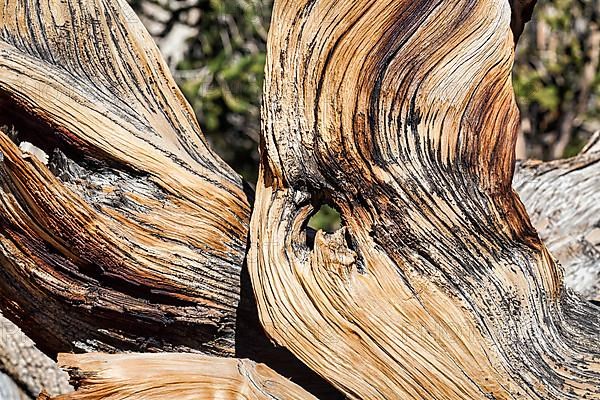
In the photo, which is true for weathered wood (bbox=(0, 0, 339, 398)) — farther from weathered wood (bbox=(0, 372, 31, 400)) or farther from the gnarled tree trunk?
weathered wood (bbox=(0, 372, 31, 400))

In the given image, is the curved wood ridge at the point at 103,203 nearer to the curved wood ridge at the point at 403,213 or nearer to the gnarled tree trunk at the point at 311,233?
the gnarled tree trunk at the point at 311,233

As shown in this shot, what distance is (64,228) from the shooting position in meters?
1.22

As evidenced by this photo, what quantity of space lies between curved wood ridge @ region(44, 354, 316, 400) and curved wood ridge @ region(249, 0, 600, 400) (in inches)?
3.3

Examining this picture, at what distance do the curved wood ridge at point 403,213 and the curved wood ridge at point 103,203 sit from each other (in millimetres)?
124

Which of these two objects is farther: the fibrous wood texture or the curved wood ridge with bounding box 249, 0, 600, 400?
the fibrous wood texture

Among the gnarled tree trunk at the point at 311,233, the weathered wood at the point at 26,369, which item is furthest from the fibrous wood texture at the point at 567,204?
the weathered wood at the point at 26,369

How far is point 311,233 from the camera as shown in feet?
4.33

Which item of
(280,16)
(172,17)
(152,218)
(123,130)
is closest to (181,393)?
(152,218)

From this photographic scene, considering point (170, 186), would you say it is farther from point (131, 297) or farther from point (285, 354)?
point (285, 354)

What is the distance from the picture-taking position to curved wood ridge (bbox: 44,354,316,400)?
3.90ft

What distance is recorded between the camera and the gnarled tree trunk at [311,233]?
1161 millimetres

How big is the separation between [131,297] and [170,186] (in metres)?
0.17

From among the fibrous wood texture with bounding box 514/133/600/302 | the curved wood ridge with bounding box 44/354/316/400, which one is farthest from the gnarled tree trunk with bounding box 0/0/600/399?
Result: the fibrous wood texture with bounding box 514/133/600/302

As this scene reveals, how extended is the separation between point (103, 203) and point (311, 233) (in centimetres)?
31
